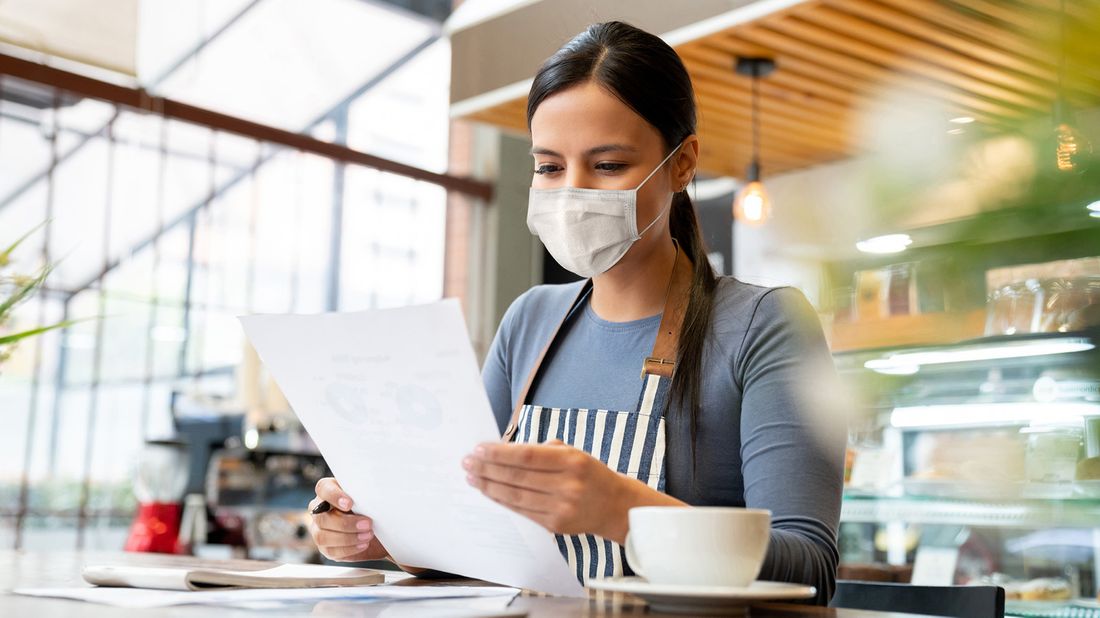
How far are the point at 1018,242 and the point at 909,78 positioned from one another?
2.12 ft

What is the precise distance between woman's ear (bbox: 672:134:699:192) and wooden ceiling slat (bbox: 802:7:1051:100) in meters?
1.64

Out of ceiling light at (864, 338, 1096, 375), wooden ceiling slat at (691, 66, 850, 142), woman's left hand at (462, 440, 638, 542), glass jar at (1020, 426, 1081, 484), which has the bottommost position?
woman's left hand at (462, 440, 638, 542)

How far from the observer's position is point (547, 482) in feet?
2.95

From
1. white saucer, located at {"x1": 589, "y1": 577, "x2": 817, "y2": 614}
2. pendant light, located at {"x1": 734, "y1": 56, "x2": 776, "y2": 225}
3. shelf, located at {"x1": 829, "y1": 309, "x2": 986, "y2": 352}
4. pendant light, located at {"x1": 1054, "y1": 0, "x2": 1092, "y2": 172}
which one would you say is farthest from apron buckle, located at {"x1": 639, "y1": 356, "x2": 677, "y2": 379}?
pendant light, located at {"x1": 734, "y1": 56, "x2": 776, "y2": 225}

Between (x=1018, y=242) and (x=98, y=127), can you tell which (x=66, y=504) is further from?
(x=1018, y=242)

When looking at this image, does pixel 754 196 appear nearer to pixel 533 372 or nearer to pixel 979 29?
pixel 979 29

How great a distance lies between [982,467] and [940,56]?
114 centimetres

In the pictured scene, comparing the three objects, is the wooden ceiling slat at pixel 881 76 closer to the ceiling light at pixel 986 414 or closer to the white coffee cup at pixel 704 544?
the ceiling light at pixel 986 414

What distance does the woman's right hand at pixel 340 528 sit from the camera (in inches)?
45.8

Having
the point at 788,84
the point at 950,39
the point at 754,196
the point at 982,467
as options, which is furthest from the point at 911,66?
the point at 982,467

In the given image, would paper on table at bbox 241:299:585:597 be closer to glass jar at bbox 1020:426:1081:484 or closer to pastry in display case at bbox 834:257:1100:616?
pastry in display case at bbox 834:257:1100:616

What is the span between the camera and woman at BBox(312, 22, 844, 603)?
3.80 feet

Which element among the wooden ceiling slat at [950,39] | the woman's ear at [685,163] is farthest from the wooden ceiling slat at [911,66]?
the woman's ear at [685,163]

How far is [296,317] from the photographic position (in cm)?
96
